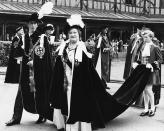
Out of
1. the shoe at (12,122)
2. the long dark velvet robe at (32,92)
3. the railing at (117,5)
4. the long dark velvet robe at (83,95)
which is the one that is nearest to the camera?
the long dark velvet robe at (83,95)

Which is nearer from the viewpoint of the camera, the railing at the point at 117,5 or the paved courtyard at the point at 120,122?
the paved courtyard at the point at 120,122

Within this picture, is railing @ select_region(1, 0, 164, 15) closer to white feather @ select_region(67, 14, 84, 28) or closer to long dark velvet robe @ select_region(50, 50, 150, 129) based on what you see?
long dark velvet robe @ select_region(50, 50, 150, 129)

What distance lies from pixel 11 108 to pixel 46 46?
2327mm

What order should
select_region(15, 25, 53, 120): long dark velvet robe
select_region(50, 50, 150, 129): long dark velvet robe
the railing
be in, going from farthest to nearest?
the railing → select_region(15, 25, 53, 120): long dark velvet robe → select_region(50, 50, 150, 129): long dark velvet robe

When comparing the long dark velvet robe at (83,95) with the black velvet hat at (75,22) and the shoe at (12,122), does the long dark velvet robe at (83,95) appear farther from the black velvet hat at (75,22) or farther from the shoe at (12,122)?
the shoe at (12,122)

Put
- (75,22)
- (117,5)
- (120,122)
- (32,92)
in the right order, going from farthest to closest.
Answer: (117,5) < (120,122) < (32,92) < (75,22)

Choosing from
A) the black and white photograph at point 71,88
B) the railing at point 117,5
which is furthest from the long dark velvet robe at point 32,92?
the railing at point 117,5

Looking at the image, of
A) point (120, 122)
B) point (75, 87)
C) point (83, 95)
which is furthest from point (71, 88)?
point (120, 122)

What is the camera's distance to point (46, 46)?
725 cm

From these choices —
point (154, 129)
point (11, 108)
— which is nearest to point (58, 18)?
point (11, 108)

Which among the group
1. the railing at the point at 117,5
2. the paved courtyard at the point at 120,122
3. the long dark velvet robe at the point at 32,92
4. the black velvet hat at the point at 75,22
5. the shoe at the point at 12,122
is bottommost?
the paved courtyard at the point at 120,122

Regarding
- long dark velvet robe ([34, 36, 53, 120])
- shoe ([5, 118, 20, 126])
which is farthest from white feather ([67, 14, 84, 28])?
shoe ([5, 118, 20, 126])

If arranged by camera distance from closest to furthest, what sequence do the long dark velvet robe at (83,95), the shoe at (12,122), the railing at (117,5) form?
the long dark velvet robe at (83,95) → the shoe at (12,122) → the railing at (117,5)

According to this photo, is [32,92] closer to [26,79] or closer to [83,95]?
[26,79]
